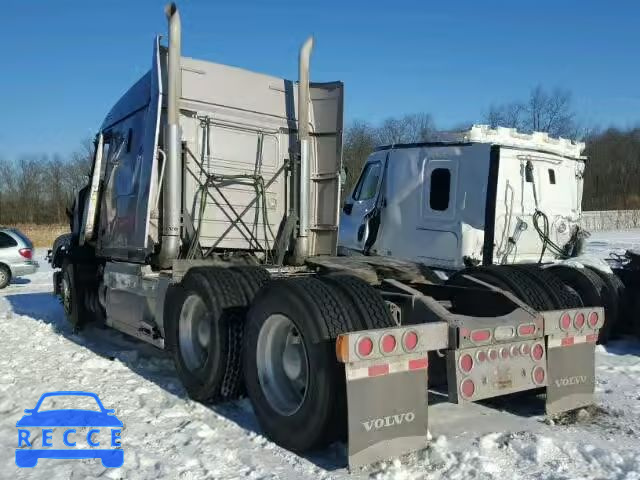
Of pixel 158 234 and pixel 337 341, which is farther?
pixel 158 234

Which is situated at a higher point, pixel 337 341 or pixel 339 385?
pixel 337 341

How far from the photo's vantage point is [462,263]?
944 centimetres

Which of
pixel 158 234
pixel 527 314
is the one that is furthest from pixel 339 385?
pixel 158 234

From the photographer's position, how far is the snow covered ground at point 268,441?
148 inches

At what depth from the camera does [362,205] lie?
1073 cm

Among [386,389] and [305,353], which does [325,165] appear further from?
[386,389]

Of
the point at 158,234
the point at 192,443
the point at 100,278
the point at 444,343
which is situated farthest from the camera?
the point at 100,278

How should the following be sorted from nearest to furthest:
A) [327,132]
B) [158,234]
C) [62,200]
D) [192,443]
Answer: [192,443], [158,234], [327,132], [62,200]

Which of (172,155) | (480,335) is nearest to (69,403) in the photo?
(172,155)

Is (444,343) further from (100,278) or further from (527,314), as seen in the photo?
(100,278)

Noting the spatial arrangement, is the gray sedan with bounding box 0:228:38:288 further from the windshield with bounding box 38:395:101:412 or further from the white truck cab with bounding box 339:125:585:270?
the windshield with bounding box 38:395:101:412

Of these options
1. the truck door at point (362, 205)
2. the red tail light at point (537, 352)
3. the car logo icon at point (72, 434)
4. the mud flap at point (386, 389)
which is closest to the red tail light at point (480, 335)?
the mud flap at point (386, 389)

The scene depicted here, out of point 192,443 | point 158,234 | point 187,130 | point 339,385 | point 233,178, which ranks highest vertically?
point 187,130

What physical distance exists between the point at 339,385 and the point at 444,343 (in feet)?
2.45
